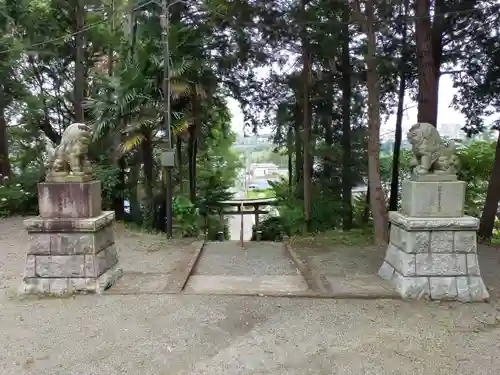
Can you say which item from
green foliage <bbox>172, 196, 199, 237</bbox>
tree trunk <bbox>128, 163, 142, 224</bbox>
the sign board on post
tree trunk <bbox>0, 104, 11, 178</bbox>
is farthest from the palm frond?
tree trunk <bbox>0, 104, 11, 178</bbox>

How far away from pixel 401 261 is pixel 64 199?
3459 millimetres

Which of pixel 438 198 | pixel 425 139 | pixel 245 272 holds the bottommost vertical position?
pixel 245 272

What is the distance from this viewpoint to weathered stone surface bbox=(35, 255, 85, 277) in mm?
4043

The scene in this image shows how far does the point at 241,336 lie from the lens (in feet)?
10.3

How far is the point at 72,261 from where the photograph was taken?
4.06 metres

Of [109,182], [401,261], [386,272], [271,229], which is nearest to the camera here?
[401,261]

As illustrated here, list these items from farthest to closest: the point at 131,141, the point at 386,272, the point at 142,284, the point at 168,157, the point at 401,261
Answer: the point at 131,141
the point at 168,157
the point at 386,272
the point at 142,284
the point at 401,261

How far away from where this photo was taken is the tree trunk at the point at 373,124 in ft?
19.8

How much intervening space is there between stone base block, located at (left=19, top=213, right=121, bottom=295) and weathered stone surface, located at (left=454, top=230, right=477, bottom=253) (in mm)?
3570

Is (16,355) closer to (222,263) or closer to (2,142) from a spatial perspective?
(222,263)

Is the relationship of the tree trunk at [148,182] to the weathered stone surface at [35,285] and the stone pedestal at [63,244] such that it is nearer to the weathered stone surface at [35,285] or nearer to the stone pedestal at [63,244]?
the stone pedestal at [63,244]

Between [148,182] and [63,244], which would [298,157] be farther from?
[63,244]

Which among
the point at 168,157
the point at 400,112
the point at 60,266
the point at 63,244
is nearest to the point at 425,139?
the point at 63,244

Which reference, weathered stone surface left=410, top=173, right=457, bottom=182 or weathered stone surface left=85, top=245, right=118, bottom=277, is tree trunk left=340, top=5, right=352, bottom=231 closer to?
weathered stone surface left=410, top=173, right=457, bottom=182
